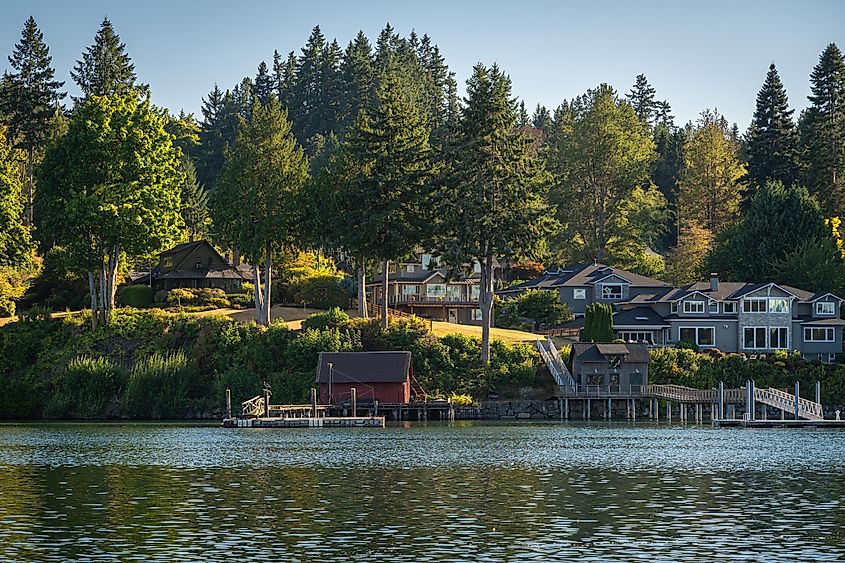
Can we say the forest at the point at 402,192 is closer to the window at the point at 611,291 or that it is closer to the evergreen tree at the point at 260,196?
the evergreen tree at the point at 260,196

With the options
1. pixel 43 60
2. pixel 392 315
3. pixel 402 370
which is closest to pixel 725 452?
pixel 402 370

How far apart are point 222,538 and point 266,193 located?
6557cm

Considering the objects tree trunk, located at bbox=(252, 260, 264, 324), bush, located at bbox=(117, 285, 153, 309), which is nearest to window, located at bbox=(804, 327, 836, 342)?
tree trunk, located at bbox=(252, 260, 264, 324)

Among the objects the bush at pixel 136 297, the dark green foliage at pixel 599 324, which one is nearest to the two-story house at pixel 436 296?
the bush at pixel 136 297

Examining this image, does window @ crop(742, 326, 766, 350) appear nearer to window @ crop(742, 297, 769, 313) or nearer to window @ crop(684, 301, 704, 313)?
window @ crop(742, 297, 769, 313)

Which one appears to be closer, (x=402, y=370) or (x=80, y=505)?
(x=80, y=505)

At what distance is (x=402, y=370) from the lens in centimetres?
8700

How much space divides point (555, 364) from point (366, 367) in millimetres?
13088

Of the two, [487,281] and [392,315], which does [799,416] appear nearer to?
[487,281]

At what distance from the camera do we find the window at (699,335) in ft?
335

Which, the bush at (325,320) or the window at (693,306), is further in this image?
the window at (693,306)

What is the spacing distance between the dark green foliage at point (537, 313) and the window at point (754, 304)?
616 inches

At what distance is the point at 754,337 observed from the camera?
335 ft

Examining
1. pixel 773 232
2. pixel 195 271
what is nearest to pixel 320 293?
pixel 195 271
